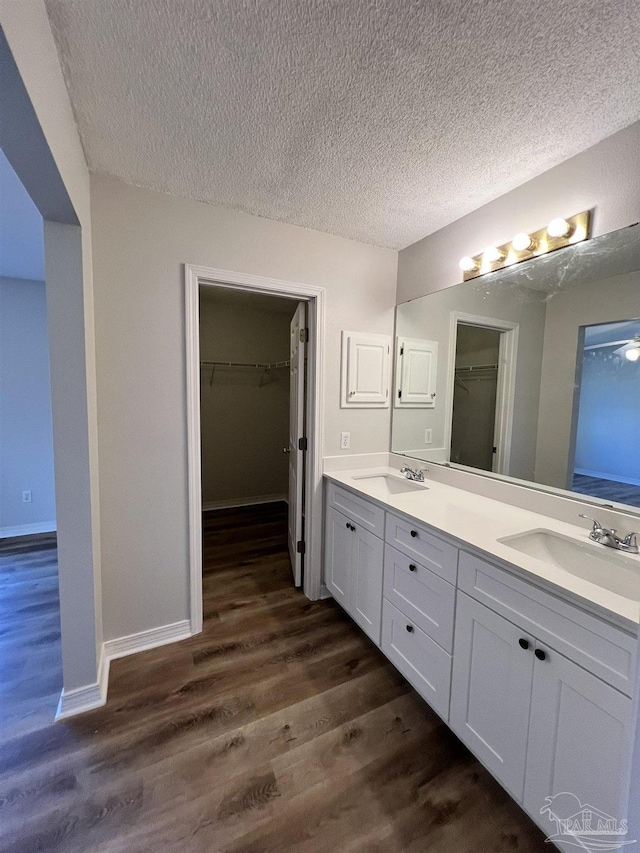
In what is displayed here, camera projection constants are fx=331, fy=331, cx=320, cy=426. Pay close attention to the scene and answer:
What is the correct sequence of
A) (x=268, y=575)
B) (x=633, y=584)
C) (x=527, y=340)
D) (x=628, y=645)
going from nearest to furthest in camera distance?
(x=628, y=645) → (x=633, y=584) → (x=527, y=340) → (x=268, y=575)

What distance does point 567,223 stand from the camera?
4.63 feet

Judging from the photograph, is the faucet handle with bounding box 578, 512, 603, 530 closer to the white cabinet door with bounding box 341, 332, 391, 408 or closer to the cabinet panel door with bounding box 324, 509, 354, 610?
the cabinet panel door with bounding box 324, 509, 354, 610

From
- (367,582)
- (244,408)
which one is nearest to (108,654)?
(367,582)

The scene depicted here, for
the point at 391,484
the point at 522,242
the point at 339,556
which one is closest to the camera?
the point at 522,242

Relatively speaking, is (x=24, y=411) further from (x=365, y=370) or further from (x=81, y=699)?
(x=365, y=370)

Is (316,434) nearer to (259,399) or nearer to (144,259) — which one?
(144,259)

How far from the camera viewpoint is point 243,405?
4254 mm

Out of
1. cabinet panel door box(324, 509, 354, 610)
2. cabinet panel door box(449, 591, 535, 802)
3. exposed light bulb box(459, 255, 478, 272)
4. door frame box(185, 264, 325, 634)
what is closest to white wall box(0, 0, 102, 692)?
door frame box(185, 264, 325, 634)

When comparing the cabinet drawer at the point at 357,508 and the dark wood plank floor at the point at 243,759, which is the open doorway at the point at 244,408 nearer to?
the cabinet drawer at the point at 357,508

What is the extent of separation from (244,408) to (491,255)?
3.21 meters

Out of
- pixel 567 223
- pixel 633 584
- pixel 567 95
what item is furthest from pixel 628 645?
pixel 567 95

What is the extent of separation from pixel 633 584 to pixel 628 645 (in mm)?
372

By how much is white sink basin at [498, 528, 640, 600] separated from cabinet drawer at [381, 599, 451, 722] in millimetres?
556

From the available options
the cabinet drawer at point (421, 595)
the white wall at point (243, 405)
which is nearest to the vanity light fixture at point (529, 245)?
the cabinet drawer at point (421, 595)
